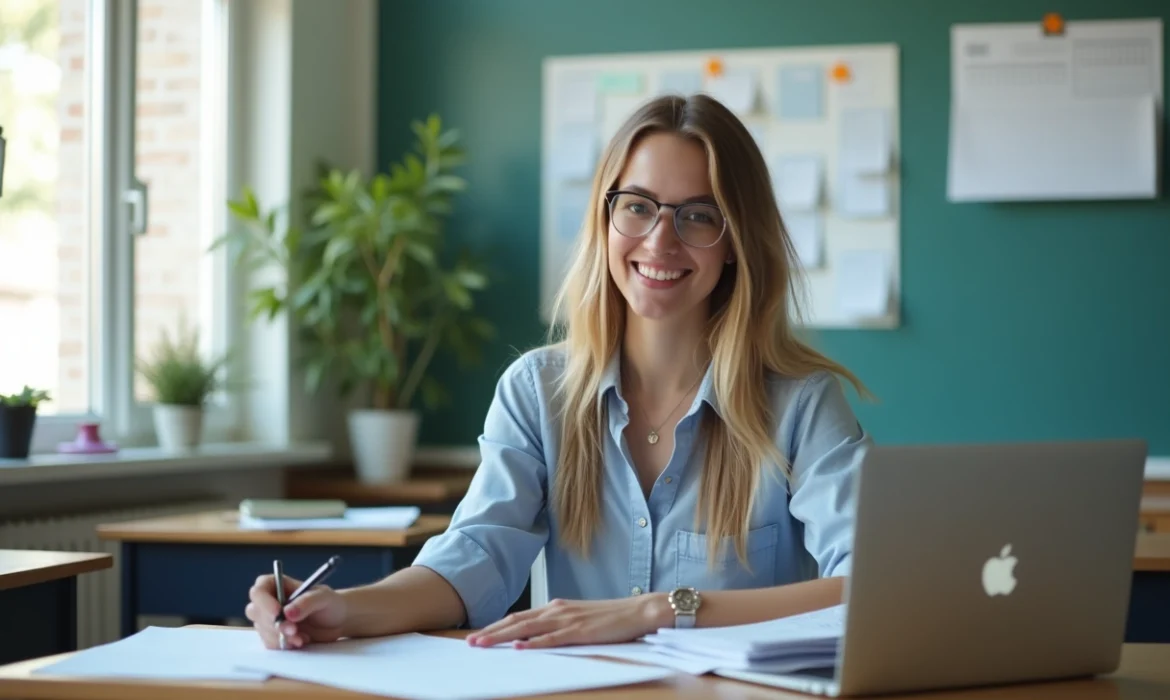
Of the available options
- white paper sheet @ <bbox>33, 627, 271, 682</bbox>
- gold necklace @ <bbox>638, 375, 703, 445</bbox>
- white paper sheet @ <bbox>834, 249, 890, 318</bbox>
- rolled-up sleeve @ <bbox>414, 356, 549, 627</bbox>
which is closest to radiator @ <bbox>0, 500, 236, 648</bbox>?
rolled-up sleeve @ <bbox>414, 356, 549, 627</bbox>

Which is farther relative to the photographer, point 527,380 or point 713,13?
point 713,13

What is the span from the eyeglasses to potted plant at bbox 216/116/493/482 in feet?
6.67

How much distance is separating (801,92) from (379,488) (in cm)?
174

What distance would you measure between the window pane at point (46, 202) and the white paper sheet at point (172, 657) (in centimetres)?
204

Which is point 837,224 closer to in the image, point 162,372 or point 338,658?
point 162,372

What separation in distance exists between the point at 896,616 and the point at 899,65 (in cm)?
320

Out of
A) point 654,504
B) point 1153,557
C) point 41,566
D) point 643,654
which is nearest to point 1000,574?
point 643,654

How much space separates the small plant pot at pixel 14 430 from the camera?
118 inches

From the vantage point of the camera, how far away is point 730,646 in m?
1.31

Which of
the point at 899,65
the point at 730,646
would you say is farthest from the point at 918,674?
the point at 899,65

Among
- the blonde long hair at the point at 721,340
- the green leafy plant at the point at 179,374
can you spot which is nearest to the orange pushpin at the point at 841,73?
the green leafy plant at the point at 179,374

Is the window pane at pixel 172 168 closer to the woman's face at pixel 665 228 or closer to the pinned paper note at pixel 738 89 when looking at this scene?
the pinned paper note at pixel 738 89

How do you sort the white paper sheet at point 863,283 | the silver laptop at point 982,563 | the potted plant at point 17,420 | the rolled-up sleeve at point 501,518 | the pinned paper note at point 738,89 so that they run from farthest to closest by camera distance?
the pinned paper note at point 738,89, the white paper sheet at point 863,283, the potted plant at point 17,420, the rolled-up sleeve at point 501,518, the silver laptop at point 982,563

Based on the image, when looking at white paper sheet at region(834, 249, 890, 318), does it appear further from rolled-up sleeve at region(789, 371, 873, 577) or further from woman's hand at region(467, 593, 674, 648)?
woman's hand at region(467, 593, 674, 648)
